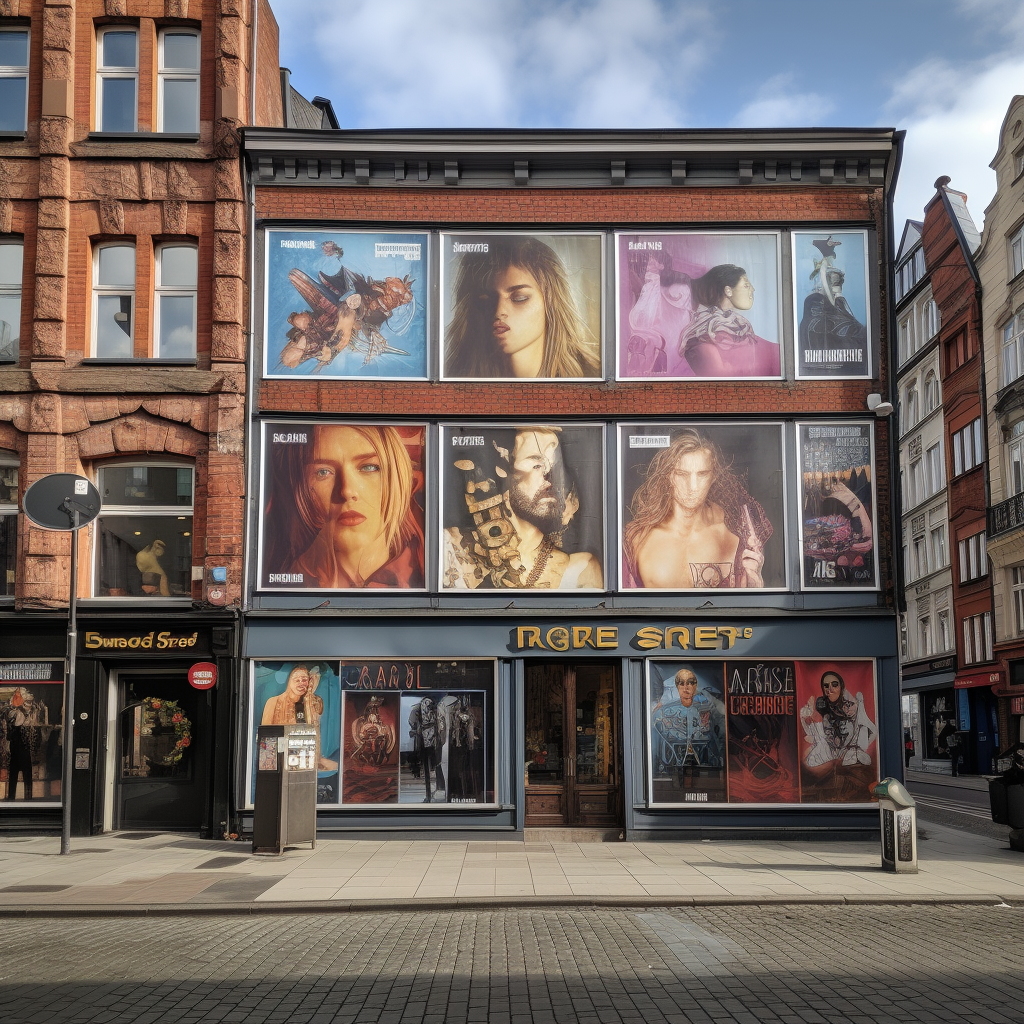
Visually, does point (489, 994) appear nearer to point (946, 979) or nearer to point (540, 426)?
point (946, 979)

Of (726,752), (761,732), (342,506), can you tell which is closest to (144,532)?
(342,506)

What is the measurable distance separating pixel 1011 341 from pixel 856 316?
74.2 ft

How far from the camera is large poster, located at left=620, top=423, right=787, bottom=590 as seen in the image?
58.3ft

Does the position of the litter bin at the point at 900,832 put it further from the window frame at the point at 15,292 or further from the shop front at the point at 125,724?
the window frame at the point at 15,292

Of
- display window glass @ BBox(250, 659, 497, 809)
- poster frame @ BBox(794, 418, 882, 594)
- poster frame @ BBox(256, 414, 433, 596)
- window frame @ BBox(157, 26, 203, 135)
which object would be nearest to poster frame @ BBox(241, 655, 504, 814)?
display window glass @ BBox(250, 659, 497, 809)

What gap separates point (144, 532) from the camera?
17984 millimetres

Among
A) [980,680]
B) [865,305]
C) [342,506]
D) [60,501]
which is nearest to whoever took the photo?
[60,501]

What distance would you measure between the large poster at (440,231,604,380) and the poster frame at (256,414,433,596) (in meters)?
1.20

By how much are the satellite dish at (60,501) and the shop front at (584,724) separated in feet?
10.4

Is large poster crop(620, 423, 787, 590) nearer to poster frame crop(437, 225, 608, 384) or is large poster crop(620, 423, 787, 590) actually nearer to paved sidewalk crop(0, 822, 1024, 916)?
poster frame crop(437, 225, 608, 384)

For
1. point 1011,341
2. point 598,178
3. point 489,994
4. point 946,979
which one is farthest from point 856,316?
point 1011,341

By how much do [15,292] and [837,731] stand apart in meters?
14.9

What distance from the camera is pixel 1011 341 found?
37.8m

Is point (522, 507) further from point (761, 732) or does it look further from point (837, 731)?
point (837, 731)
